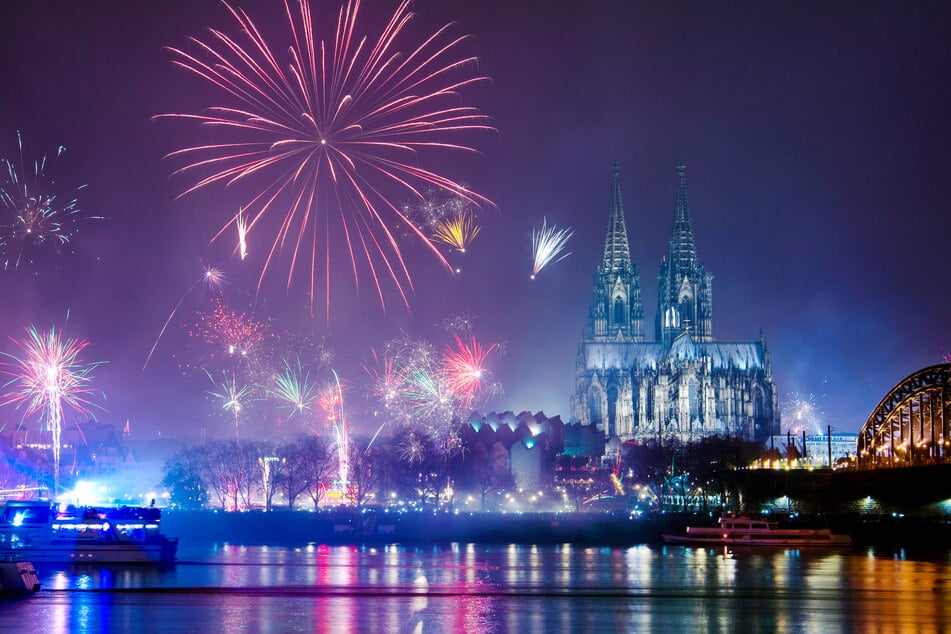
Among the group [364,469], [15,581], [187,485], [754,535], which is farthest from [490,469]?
[15,581]

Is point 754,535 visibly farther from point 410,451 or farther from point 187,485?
point 187,485

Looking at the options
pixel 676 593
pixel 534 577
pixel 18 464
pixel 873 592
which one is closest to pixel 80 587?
pixel 534 577

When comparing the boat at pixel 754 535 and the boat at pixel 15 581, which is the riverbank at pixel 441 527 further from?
the boat at pixel 15 581

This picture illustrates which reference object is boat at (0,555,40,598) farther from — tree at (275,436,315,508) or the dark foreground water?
tree at (275,436,315,508)

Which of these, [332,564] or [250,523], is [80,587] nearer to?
[332,564]

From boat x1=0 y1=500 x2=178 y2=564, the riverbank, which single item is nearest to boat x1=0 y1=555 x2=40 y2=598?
boat x1=0 y1=500 x2=178 y2=564
